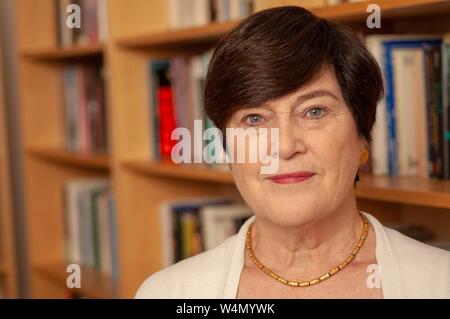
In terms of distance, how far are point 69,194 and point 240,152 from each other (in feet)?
5.24

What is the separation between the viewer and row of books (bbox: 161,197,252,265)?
198cm

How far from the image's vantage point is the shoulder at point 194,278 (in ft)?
4.05

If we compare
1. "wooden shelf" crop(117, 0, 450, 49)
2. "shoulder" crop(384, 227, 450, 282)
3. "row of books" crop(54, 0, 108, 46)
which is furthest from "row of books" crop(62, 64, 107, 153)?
"shoulder" crop(384, 227, 450, 282)

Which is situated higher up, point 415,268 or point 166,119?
point 166,119

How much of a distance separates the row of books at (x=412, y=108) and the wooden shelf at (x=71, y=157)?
98cm

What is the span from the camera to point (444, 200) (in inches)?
50.1

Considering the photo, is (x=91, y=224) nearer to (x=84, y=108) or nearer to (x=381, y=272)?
(x=84, y=108)

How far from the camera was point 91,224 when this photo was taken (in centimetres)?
251

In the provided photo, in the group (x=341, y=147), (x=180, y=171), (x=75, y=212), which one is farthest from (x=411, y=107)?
(x=75, y=212)

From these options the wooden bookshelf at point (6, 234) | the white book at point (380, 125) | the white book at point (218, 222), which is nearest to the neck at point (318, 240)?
the white book at point (380, 125)

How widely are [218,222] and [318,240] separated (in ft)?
2.63
